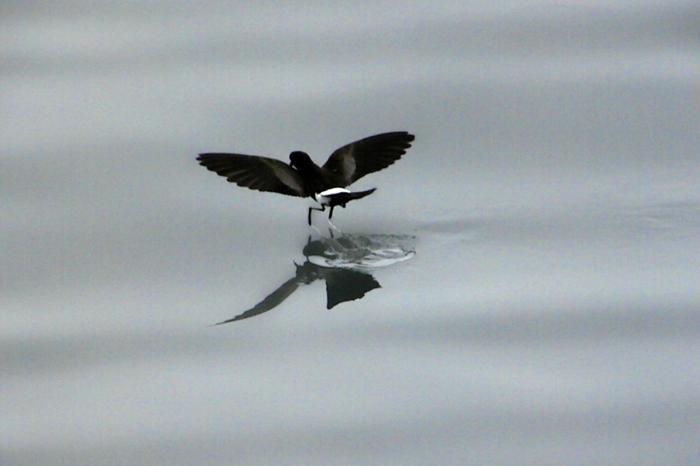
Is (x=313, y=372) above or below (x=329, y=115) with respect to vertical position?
below

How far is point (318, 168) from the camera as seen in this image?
4.17 meters

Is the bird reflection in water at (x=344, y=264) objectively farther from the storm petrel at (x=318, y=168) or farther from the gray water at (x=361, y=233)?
the storm petrel at (x=318, y=168)

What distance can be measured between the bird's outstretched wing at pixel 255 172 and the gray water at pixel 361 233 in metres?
0.15

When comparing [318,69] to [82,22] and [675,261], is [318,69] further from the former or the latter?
[675,261]

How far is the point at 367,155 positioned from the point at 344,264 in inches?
23.3

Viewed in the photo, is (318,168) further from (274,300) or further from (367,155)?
(274,300)

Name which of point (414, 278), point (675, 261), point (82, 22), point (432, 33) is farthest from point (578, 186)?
point (82, 22)

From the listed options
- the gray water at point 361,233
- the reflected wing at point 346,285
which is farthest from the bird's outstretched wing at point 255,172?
the reflected wing at point 346,285

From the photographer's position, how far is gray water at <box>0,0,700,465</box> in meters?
3.01

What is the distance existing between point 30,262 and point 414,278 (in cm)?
126

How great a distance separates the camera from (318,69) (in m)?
4.87

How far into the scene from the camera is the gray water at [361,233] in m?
3.01

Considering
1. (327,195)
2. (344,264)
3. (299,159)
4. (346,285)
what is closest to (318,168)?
(299,159)

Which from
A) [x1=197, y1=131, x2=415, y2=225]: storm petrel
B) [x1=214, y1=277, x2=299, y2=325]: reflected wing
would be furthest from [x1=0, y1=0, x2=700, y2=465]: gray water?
[x1=197, y1=131, x2=415, y2=225]: storm petrel
